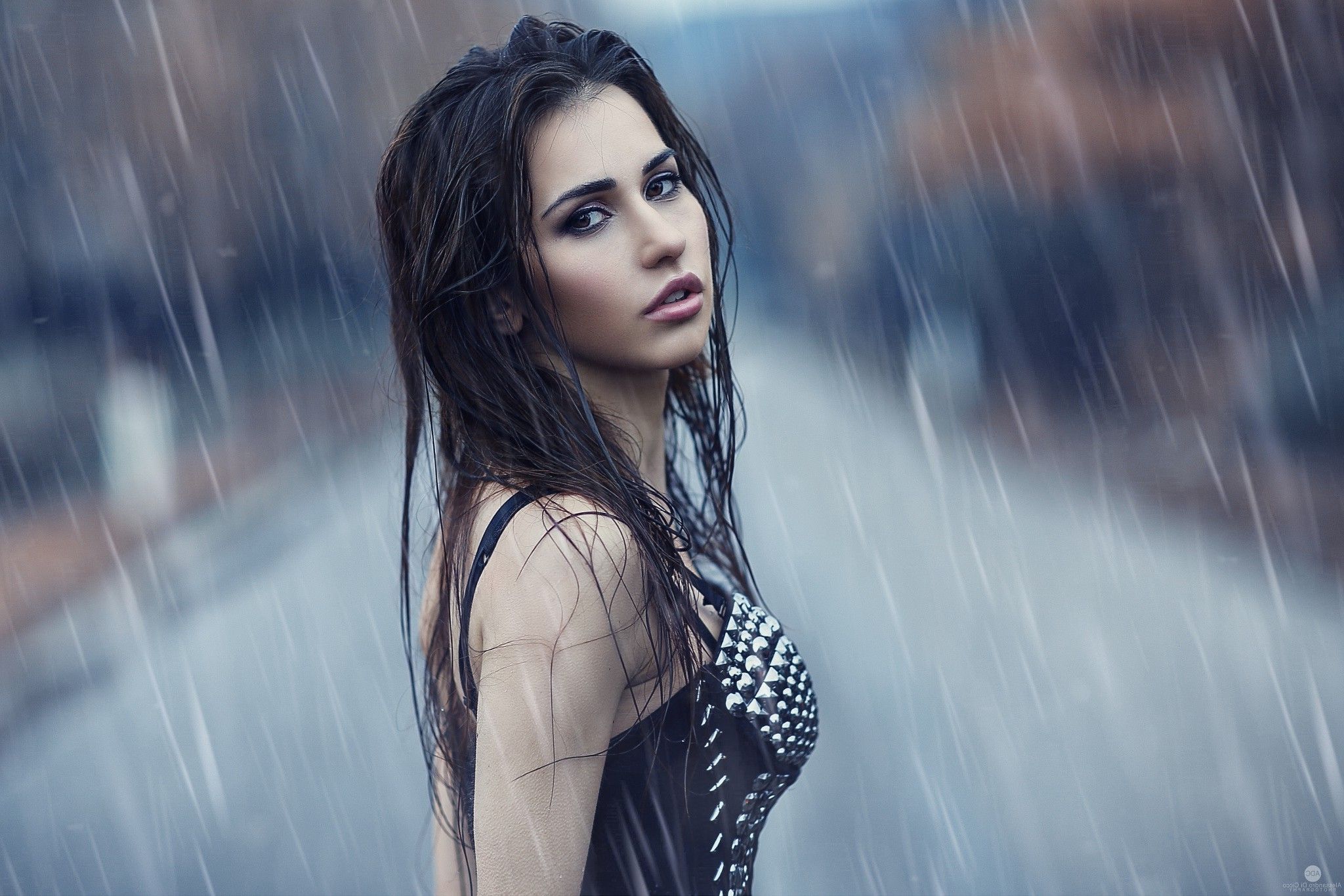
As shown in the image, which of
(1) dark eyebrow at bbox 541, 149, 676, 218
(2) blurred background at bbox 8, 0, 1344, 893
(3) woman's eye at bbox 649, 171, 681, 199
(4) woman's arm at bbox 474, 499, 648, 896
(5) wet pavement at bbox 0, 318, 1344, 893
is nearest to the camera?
(4) woman's arm at bbox 474, 499, 648, 896

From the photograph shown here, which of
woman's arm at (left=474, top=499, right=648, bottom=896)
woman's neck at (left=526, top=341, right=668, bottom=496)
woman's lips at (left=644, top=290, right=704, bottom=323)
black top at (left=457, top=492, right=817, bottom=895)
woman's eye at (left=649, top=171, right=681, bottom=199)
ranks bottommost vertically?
black top at (left=457, top=492, right=817, bottom=895)

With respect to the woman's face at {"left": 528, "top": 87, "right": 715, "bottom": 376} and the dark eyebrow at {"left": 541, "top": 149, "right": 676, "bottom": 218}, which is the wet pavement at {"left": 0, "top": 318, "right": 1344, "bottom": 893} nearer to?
the woman's face at {"left": 528, "top": 87, "right": 715, "bottom": 376}

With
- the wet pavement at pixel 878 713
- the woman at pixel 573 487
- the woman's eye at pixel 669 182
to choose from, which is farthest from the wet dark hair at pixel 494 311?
the wet pavement at pixel 878 713

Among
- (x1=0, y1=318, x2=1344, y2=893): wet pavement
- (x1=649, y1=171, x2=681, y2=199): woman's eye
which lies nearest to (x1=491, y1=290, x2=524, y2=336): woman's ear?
(x1=649, y1=171, x2=681, y2=199): woman's eye

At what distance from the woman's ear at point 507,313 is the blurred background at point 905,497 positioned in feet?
0.63

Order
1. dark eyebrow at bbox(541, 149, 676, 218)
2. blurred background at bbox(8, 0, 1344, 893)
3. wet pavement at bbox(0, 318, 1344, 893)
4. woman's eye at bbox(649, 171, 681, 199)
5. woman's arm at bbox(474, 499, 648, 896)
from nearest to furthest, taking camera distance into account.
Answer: woman's arm at bbox(474, 499, 648, 896) < dark eyebrow at bbox(541, 149, 676, 218) < woman's eye at bbox(649, 171, 681, 199) < wet pavement at bbox(0, 318, 1344, 893) < blurred background at bbox(8, 0, 1344, 893)

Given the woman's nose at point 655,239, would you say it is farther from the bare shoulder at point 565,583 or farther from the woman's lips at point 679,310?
the bare shoulder at point 565,583

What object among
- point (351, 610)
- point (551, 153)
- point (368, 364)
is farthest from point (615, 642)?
point (368, 364)

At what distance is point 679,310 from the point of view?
1.55m

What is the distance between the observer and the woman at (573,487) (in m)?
1.32

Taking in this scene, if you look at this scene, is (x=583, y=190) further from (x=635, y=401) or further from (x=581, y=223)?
(x=635, y=401)

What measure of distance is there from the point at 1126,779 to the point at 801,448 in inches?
282

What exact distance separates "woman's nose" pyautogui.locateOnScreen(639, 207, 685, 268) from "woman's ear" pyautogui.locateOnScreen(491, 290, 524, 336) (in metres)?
0.21

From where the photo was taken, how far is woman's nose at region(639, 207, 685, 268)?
4.97ft
